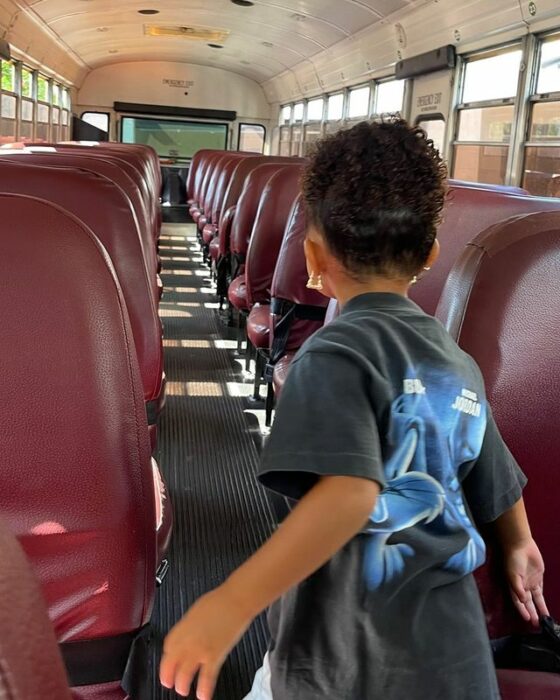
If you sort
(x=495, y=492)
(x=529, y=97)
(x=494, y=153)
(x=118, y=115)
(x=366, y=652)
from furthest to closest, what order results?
(x=118, y=115) → (x=494, y=153) → (x=529, y=97) → (x=495, y=492) → (x=366, y=652)

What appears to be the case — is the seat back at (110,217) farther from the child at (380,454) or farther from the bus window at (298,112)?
the bus window at (298,112)

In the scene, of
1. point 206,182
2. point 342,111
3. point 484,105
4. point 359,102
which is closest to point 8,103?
point 206,182

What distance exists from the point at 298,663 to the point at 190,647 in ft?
0.81

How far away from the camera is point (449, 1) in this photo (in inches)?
264

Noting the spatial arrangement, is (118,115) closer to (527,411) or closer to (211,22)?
(211,22)

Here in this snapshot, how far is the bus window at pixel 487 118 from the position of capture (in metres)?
5.94

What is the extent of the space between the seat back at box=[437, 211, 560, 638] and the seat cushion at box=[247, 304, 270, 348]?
94.3 inches

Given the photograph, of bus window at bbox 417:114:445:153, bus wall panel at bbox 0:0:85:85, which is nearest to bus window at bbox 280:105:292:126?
bus wall panel at bbox 0:0:85:85

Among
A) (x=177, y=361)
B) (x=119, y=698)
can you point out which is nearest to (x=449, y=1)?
(x=177, y=361)

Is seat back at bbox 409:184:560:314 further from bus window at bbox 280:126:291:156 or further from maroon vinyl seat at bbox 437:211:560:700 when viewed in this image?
bus window at bbox 280:126:291:156

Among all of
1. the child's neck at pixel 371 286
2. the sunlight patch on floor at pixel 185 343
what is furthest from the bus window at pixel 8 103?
the child's neck at pixel 371 286

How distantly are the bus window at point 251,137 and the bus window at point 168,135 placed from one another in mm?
792

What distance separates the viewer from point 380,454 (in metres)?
0.91

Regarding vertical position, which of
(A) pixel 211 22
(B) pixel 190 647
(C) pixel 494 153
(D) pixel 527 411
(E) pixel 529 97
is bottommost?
(B) pixel 190 647
